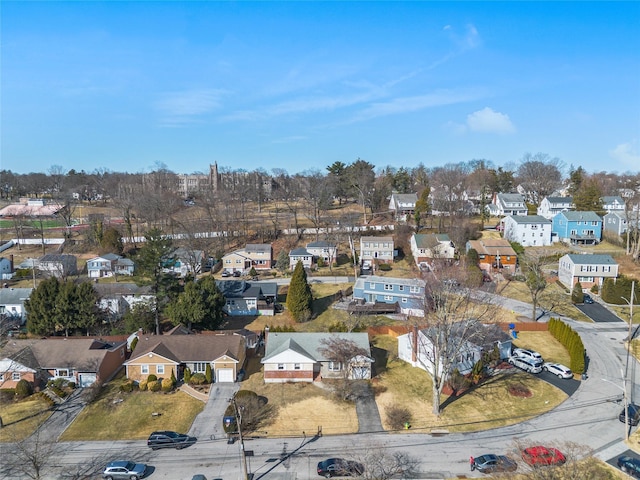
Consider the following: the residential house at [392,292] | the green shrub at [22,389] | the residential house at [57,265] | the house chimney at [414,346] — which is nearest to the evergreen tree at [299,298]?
the residential house at [392,292]

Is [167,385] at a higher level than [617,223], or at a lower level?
lower

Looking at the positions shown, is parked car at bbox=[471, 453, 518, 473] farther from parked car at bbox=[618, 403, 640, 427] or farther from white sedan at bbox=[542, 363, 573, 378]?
white sedan at bbox=[542, 363, 573, 378]

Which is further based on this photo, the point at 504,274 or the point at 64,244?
the point at 64,244

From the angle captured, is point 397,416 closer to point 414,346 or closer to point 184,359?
point 414,346

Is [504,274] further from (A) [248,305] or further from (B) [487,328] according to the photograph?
(A) [248,305]

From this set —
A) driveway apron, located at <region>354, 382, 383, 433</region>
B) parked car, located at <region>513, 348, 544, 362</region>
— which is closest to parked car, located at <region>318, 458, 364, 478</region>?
driveway apron, located at <region>354, 382, 383, 433</region>

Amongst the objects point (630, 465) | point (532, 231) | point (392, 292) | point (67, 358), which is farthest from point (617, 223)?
point (67, 358)

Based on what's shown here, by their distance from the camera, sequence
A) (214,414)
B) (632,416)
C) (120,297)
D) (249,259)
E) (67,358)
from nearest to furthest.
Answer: (632,416), (214,414), (67,358), (120,297), (249,259)

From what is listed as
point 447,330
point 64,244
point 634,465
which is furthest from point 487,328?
point 64,244
